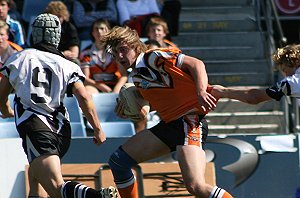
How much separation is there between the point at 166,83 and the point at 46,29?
1.03 meters

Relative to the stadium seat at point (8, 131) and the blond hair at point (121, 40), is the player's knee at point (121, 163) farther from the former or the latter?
the stadium seat at point (8, 131)

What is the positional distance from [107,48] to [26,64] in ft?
2.28

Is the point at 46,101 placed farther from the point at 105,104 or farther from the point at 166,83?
the point at 105,104

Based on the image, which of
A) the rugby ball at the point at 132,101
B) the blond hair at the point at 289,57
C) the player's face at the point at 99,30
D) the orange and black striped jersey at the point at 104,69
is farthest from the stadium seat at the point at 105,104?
the blond hair at the point at 289,57

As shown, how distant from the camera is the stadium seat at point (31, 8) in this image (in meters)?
12.5

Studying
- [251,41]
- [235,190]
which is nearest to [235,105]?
[251,41]

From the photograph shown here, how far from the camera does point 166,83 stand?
721 cm

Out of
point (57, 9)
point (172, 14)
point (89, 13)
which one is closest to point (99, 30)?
point (57, 9)

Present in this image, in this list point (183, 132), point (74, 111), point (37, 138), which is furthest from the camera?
point (74, 111)

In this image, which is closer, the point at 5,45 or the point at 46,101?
the point at 46,101

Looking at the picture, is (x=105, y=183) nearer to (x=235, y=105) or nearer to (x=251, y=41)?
(x=235, y=105)

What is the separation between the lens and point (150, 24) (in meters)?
11.3

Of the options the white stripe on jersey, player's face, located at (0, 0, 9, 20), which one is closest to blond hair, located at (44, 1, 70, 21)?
player's face, located at (0, 0, 9, 20)

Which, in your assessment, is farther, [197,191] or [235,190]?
[235,190]
